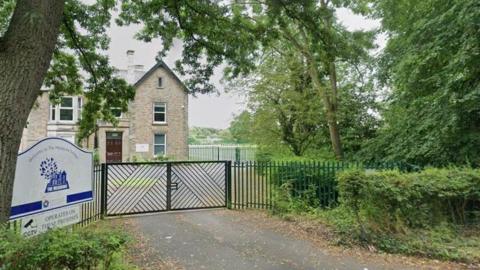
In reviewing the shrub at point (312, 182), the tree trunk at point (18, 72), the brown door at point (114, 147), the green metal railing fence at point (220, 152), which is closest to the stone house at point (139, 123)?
the brown door at point (114, 147)

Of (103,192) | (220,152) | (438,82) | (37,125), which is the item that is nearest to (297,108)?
(438,82)

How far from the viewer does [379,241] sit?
604 centimetres

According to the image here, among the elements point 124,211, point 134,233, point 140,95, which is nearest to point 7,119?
point 134,233

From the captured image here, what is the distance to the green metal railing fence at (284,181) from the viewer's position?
870 centimetres

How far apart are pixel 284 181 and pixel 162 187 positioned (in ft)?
15.4

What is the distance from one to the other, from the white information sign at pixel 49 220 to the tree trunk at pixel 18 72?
1.83m

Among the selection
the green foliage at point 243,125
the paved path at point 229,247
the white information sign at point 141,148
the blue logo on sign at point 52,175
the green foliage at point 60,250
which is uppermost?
the green foliage at point 243,125

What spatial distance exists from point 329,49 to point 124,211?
21.7 feet

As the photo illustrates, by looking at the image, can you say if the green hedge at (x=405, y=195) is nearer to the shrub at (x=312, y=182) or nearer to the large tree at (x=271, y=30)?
the shrub at (x=312, y=182)

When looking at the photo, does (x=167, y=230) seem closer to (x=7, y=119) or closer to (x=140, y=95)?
(x=7, y=119)

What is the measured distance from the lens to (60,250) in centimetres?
268

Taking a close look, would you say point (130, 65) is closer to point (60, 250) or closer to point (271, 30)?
point (271, 30)

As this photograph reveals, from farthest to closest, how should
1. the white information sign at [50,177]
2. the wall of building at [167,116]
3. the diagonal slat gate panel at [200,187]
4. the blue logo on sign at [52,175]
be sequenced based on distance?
the wall of building at [167,116] → the diagonal slat gate panel at [200,187] → the blue logo on sign at [52,175] → the white information sign at [50,177]

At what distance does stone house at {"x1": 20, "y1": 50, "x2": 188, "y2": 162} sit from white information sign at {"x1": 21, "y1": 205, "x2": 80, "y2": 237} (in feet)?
57.4
